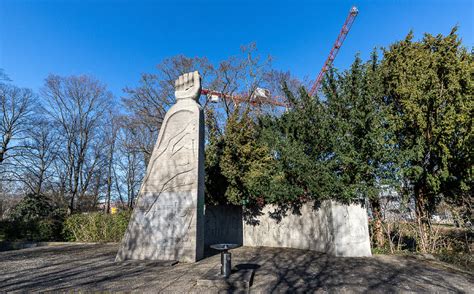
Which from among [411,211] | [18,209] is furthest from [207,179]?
[18,209]

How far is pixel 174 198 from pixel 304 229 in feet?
16.5

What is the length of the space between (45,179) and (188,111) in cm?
1870

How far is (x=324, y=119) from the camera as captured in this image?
8.35 meters

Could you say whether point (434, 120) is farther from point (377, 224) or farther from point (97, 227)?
point (97, 227)

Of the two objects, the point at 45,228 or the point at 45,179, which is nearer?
the point at 45,228

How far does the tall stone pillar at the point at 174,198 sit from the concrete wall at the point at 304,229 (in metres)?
3.80

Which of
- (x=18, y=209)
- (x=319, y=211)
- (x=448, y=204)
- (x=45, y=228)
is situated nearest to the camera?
(x=448, y=204)

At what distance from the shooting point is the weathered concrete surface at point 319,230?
288 inches

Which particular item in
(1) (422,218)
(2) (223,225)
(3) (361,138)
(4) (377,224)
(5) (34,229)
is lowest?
(5) (34,229)

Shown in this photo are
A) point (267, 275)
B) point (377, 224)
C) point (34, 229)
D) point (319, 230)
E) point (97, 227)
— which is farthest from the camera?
point (34, 229)

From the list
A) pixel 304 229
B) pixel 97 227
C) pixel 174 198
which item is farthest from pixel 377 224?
pixel 97 227

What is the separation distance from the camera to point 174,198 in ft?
24.9

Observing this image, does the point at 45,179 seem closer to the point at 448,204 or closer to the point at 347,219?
the point at 347,219

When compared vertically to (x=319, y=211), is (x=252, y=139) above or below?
above
